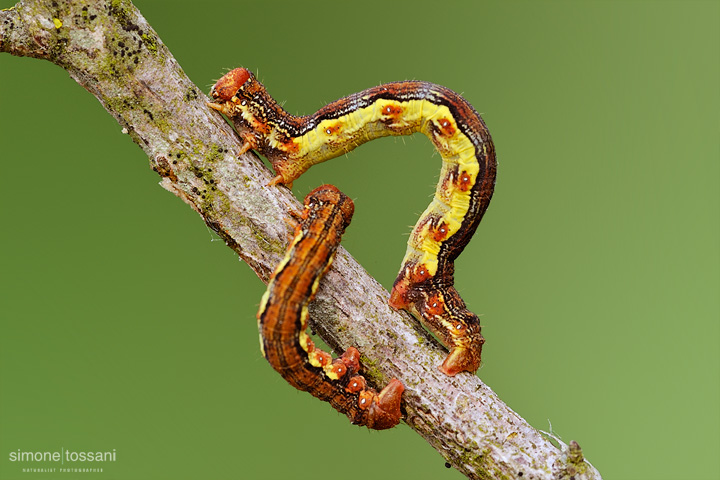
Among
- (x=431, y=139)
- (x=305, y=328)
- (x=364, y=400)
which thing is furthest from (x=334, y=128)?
(x=364, y=400)

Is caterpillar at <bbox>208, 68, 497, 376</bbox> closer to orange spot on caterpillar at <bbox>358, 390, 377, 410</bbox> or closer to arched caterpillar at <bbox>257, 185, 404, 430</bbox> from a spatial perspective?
arched caterpillar at <bbox>257, 185, 404, 430</bbox>

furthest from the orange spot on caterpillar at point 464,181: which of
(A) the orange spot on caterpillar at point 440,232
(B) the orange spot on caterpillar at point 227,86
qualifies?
(B) the orange spot on caterpillar at point 227,86

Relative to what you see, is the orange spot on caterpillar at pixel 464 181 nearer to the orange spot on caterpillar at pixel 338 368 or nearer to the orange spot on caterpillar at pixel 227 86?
the orange spot on caterpillar at pixel 338 368

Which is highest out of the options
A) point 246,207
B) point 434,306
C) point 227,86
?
point 227,86

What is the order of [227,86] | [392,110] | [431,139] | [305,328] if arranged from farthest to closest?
[431,139] < [392,110] < [227,86] < [305,328]

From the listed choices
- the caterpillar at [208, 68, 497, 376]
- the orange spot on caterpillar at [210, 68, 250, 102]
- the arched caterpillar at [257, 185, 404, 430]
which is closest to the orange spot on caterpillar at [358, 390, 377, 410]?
the arched caterpillar at [257, 185, 404, 430]

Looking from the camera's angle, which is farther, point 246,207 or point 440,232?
point 440,232

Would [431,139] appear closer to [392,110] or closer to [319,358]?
[392,110]

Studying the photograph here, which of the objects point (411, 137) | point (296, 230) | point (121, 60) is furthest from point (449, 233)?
point (121, 60)
